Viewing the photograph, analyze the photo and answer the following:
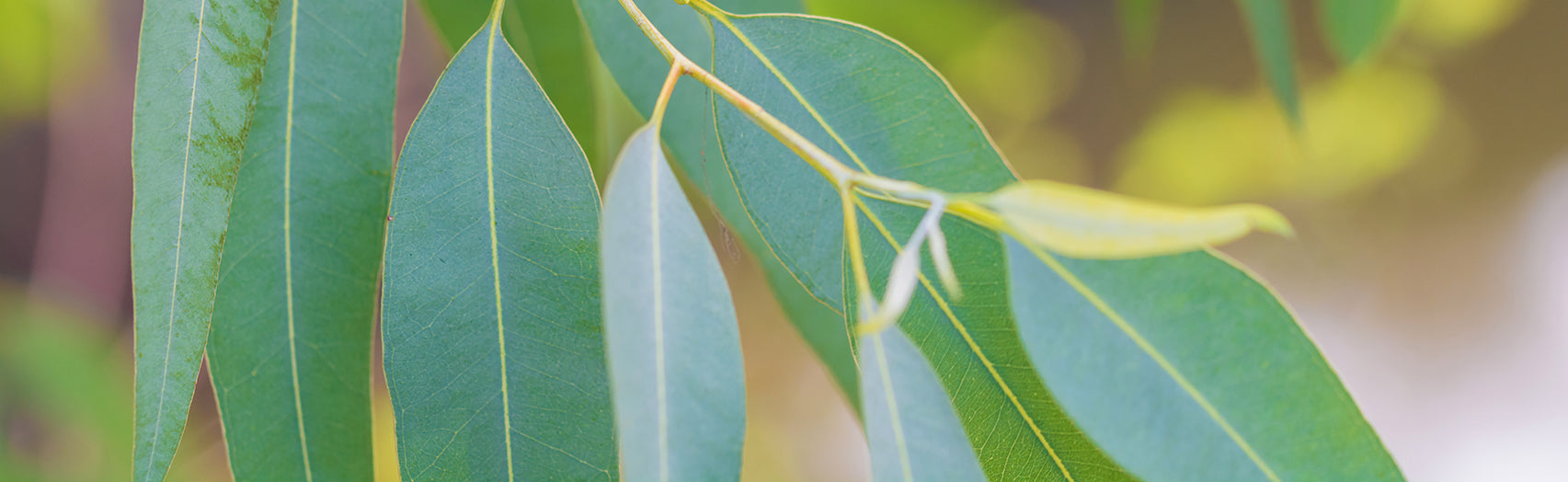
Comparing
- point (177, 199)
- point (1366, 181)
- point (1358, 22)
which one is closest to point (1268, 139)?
point (1366, 181)

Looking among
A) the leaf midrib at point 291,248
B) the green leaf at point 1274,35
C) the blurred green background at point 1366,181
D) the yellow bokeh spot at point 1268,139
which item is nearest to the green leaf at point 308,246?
the leaf midrib at point 291,248

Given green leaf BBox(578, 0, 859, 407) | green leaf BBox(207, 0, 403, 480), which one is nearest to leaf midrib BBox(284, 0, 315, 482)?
green leaf BBox(207, 0, 403, 480)

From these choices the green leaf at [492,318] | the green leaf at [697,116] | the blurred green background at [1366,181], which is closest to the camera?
the green leaf at [492,318]

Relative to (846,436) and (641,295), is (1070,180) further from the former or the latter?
(641,295)

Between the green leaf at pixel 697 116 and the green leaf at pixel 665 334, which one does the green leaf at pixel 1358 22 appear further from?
the green leaf at pixel 665 334

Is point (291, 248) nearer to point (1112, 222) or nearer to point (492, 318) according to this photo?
point (492, 318)

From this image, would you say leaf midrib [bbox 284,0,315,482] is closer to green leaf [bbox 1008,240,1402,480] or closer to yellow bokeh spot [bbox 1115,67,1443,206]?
green leaf [bbox 1008,240,1402,480]
